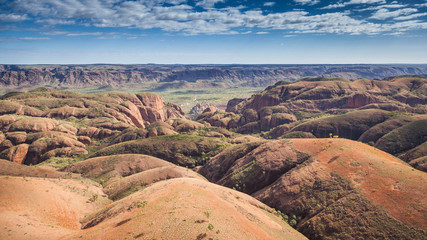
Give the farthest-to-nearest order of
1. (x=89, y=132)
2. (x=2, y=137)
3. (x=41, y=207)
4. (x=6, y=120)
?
(x=89, y=132), (x=6, y=120), (x=2, y=137), (x=41, y=207)

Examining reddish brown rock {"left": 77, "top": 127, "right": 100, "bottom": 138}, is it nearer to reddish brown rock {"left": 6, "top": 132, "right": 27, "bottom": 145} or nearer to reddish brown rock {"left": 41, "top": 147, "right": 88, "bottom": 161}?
reddish brown rock {"left": 41, "top": 147, "right": 88, "bottom": 161}

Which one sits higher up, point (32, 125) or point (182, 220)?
point (182, 220)

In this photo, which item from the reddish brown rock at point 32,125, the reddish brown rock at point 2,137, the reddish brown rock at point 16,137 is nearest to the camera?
the reddish brown rock at point 2,137

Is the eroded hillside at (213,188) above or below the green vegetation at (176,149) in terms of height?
above

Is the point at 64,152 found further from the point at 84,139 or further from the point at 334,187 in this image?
the point at 334,187

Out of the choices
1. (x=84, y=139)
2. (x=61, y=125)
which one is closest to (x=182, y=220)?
(x=84, y=139)

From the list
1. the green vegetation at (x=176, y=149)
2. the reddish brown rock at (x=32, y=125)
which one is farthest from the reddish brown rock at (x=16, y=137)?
the green vegetation at (x=176, y=149)

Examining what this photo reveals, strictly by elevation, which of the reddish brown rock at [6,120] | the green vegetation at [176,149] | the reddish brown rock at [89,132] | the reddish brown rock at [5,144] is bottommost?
the green vegetation at [176,149]

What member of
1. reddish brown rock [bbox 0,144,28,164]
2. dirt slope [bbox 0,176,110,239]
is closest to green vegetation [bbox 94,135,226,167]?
reddish brown rock [bbox 0,144,28,164]

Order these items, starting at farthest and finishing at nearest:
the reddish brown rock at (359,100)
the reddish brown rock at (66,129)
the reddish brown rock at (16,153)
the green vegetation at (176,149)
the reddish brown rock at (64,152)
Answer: the reddish brown rock at (359,100) < the reddish brown rock at (66,129) < the green vegetation at (176,149) < the reddish brown rock at (64,152) < the reddish brown rock at (16,153)

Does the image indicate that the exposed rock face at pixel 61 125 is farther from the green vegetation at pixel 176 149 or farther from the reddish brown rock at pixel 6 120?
the green vegetation at pixel 176 149

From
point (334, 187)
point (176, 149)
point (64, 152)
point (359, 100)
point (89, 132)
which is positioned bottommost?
point (176, 149)
